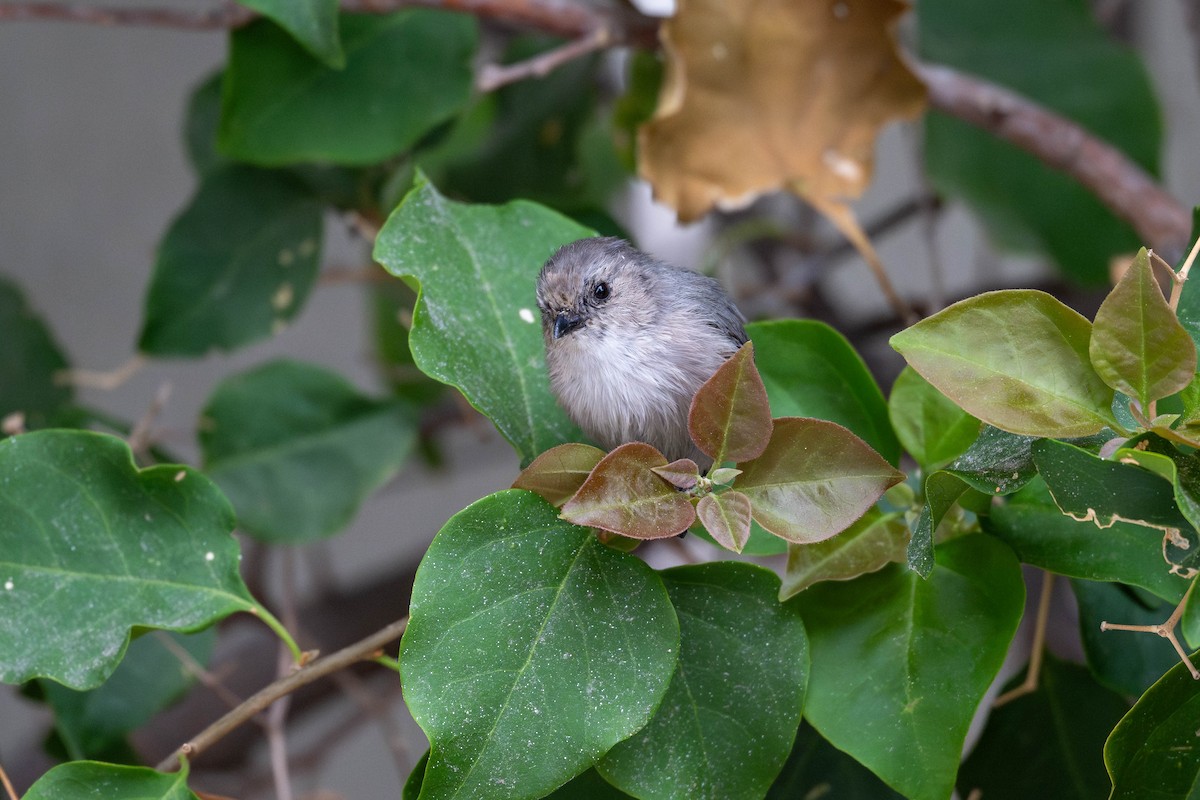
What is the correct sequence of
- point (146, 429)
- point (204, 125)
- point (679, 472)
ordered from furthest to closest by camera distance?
point (204, 125), point (146, 429), point (679, 472)

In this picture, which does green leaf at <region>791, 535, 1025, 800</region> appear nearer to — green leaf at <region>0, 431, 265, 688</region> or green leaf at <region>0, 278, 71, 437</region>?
green leaf at <region>0, 431, 265, 688</region>

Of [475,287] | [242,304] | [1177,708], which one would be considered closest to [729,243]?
[242,304]

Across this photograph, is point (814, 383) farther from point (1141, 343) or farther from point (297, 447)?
point (297, 447)

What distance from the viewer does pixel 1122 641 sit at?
840mm

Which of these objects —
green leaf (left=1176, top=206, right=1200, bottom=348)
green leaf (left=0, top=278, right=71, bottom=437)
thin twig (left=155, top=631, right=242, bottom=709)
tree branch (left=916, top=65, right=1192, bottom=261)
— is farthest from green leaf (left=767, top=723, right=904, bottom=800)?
green leaf (left=0, top=278, right=71, bottom=437)

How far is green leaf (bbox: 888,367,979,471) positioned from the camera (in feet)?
2.59

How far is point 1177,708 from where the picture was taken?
2.18 ft

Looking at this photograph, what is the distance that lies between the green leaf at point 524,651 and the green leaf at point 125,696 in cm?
49

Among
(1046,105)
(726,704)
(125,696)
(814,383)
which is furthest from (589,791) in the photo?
(1046,105)

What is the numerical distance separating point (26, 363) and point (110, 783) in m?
0.80

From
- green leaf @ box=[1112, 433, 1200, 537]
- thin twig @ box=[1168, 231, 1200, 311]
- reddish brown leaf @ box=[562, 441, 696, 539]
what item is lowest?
reddish brown leaf @ box=[562, 441, 696, 539]

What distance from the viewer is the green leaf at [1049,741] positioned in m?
0.88

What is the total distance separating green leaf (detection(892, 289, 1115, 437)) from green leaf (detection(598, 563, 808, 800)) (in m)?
0.20

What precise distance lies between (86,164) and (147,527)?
177 centimetres
